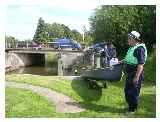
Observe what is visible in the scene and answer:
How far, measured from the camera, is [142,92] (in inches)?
236

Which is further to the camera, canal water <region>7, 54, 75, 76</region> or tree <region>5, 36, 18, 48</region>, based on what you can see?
canal water <region>7, 54, 75, 76</region>

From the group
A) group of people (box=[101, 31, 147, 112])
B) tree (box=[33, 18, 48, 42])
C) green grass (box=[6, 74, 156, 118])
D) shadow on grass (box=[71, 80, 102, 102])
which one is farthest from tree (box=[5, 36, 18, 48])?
group of people (box=[101, 31, 147, 112])

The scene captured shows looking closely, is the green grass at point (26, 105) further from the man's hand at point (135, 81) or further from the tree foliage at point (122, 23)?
the tree foliage at point (122, 23)

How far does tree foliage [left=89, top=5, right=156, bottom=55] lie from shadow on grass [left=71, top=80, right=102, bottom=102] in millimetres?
679

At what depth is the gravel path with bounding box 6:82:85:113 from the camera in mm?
5627

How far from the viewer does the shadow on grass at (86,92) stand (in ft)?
19.5

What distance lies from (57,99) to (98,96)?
22.7 inches

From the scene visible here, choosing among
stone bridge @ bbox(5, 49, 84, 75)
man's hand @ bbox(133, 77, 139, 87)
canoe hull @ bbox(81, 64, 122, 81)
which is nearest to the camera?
man's hand @ bbox(133, 77, 139, 87)

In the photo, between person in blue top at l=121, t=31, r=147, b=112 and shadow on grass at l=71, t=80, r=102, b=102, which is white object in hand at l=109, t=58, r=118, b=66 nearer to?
shadow on grass at l=71, t=80, r=102, b=102

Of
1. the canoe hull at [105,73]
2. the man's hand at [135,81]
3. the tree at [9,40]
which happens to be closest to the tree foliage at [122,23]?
the canoe hull at [105,73]

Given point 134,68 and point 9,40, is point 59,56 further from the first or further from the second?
point 134,68

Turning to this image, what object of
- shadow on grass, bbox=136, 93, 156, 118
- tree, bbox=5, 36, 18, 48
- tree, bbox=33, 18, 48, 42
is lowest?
shadow on grass, bbox=136, 93, 156, 118
